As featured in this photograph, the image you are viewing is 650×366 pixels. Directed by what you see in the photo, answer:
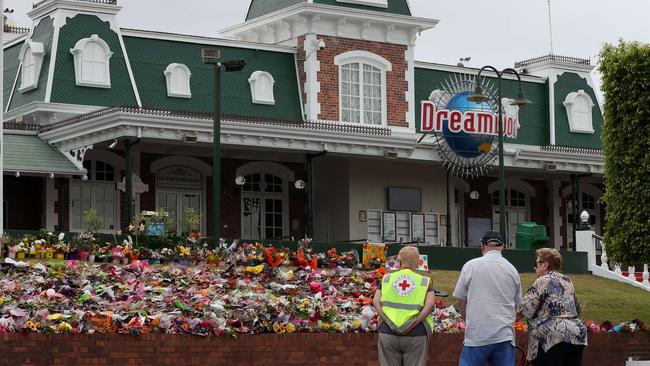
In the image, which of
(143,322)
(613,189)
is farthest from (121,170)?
(143,322)

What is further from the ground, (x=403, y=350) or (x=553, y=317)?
(x=553, y=317)

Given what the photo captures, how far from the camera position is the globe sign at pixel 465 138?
1588 inches

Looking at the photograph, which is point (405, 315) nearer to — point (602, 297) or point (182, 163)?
point (602, 297)

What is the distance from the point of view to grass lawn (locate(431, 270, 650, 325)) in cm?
2667

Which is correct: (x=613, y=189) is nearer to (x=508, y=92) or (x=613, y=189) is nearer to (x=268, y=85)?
(x=268, y=85)

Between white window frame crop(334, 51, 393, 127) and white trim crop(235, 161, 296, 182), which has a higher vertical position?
white window frame crop(334, 51, 393, 127)

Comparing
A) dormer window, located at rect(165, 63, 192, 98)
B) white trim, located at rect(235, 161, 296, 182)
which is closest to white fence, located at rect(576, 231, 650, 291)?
white trim, located at rect(235, 161, 296, 182)

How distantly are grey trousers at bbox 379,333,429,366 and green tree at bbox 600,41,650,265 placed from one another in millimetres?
15914

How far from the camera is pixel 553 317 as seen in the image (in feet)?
48.1

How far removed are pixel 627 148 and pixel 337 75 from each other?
11.6 metres

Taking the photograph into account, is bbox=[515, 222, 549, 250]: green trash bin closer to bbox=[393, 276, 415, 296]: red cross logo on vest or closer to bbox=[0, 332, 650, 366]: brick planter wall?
bbox=[0, 332, 650, 366]: brick planter wall

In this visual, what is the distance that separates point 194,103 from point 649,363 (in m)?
20.0

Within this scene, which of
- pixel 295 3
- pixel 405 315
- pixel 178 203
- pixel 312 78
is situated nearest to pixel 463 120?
pixel 312 78

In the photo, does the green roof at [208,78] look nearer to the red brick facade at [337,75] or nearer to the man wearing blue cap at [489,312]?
the red brick facade at [337,75]
